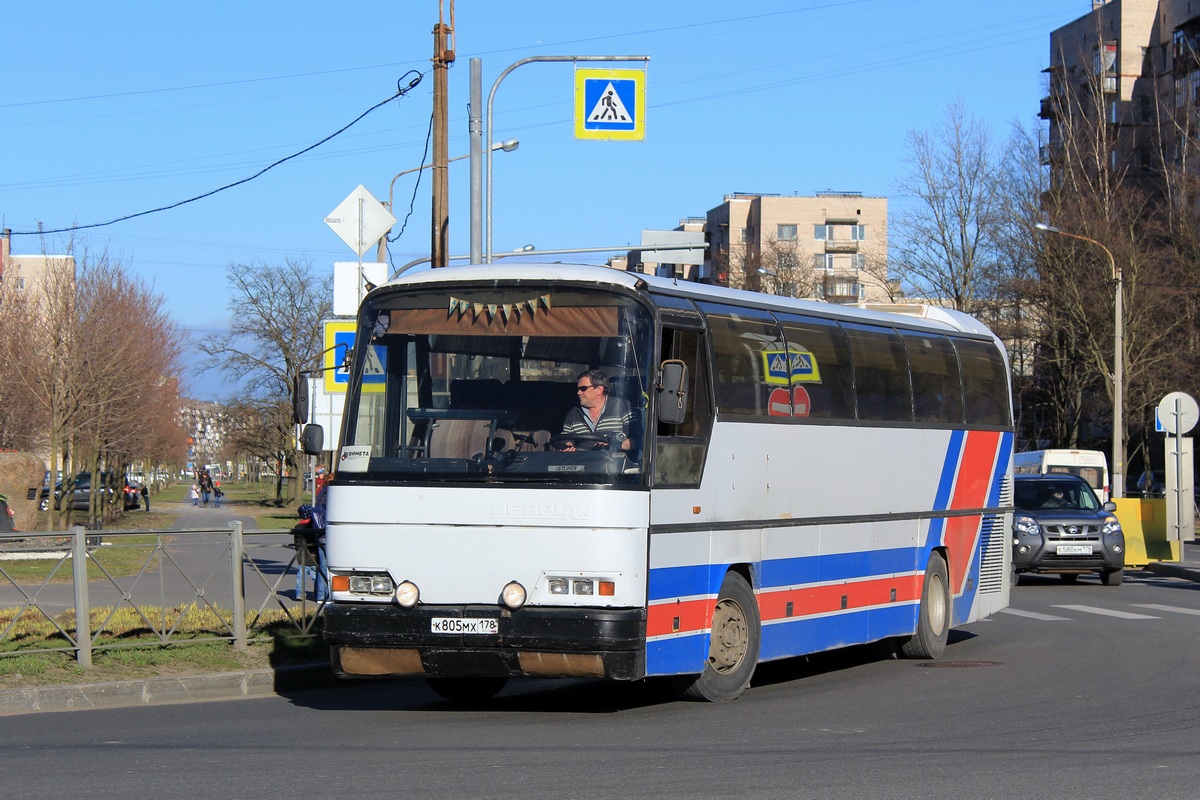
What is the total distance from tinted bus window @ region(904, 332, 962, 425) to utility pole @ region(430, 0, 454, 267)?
6710mm

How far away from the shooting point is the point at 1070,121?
63.9 m

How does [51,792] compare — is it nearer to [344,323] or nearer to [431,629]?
[431,629]

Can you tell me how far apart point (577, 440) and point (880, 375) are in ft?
16.1

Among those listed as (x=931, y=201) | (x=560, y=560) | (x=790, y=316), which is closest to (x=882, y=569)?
(x=790, y=316)

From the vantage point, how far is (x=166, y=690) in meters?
11.9

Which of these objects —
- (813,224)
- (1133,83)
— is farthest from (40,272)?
(813,224)

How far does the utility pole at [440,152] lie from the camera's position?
773 inches

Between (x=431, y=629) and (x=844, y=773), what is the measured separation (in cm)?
323

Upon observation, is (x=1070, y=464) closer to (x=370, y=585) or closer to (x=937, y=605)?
(x=937, y=605)

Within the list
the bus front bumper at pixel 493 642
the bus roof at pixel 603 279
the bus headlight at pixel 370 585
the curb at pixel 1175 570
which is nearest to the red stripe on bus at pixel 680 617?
the bus front bumper at pixel 493 642

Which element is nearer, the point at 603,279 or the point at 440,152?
the point at 603,279

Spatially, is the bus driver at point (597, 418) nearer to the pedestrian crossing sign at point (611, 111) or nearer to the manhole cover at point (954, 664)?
the manhole cover at point (954, 664)

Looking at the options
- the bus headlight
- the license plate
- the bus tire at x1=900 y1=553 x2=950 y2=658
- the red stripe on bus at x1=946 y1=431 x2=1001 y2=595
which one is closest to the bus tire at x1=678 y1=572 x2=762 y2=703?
the license plate

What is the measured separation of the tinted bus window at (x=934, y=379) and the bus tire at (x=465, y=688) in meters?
5.46
